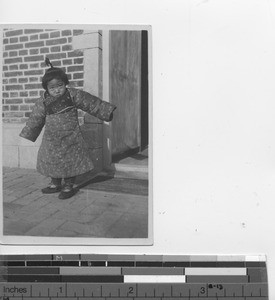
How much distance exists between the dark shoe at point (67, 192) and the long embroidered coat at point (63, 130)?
46 mm

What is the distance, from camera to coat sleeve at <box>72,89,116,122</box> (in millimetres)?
1101

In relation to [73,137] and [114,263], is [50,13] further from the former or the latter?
Answer: [114,263]

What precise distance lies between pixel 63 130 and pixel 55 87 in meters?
0.16

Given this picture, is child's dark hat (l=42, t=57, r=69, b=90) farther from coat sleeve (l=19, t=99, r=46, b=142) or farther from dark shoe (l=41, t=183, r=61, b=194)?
dark shoe (l=41, t=183, r=61, b=194)

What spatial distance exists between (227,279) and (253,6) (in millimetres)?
1019

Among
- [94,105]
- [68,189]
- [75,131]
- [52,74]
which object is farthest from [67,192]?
[52,74]

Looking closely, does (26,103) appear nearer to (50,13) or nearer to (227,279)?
(50,13)

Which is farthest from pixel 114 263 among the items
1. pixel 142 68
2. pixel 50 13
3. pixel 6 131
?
pixel 50 13

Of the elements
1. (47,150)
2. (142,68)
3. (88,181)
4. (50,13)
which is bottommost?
(88,181)

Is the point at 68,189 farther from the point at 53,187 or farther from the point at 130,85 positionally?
the point at 130,85

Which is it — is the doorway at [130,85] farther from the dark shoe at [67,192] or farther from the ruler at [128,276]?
the ruler at [128,276]

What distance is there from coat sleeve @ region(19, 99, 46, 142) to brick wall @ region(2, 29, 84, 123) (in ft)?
0.06

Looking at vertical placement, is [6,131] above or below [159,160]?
above

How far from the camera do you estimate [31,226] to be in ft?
3.69
